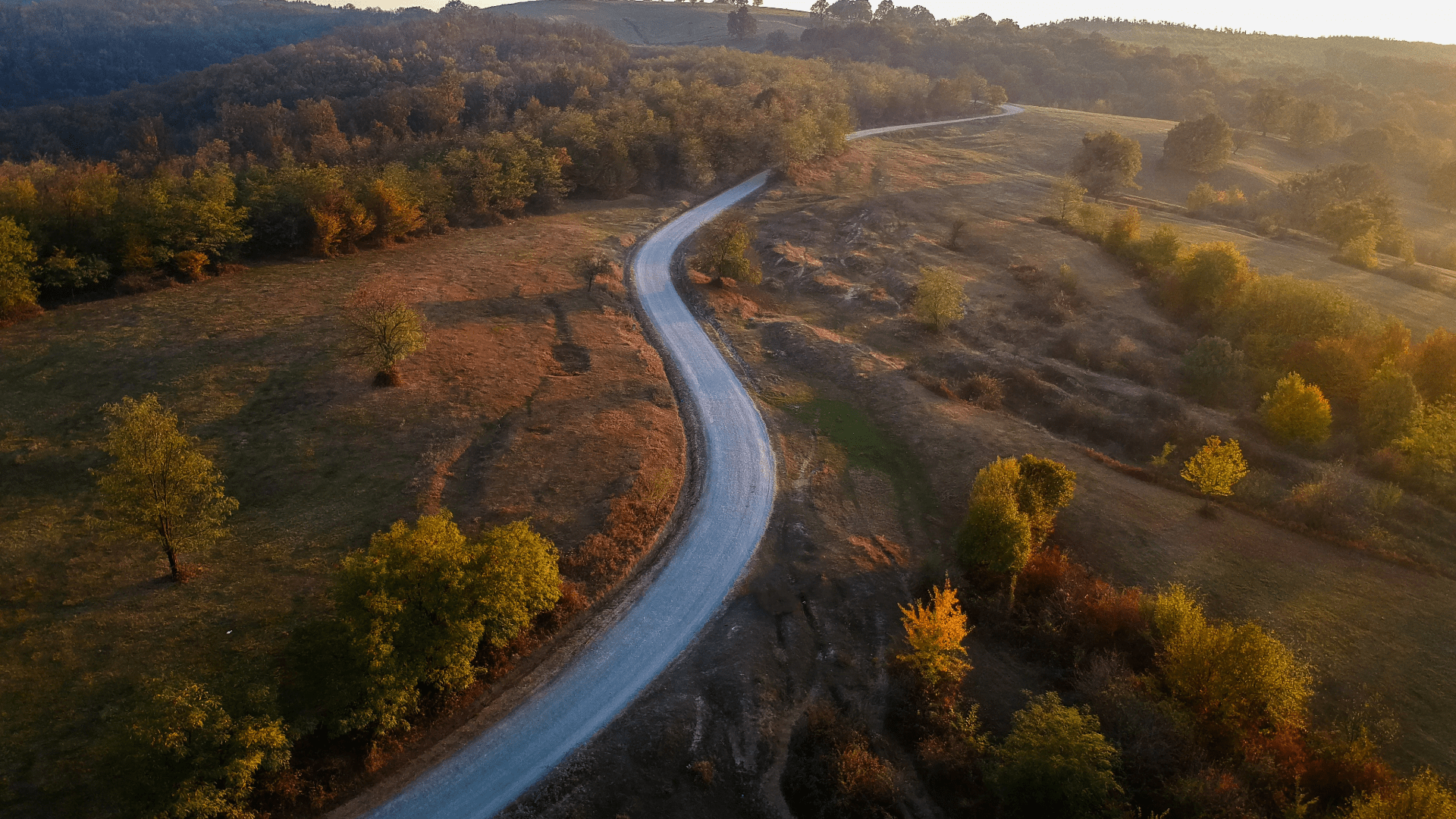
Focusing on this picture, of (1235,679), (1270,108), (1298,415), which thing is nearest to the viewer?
(1235,679)

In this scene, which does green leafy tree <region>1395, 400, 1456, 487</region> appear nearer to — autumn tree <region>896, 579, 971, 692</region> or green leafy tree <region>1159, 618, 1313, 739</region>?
green leafy tree <region>1159, 618, 1313, 739</region>

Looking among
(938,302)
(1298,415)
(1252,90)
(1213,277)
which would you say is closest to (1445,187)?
(1252,90)

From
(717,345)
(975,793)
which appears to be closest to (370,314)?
(717,345)

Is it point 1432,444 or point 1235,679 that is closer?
point 1235,679

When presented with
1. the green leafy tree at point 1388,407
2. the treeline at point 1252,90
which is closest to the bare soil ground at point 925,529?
the green leafy tree at point 1388,407

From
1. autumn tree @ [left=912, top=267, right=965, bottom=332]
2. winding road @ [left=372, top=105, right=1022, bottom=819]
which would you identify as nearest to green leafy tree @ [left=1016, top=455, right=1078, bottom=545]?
winding road @ [left=372, top=105, right=1022, bottom=819]

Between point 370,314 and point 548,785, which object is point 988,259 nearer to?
point 370,314

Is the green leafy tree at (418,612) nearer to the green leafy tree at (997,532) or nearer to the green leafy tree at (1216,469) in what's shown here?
the green leafy tree at (997,532)

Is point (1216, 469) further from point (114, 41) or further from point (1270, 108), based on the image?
point (114, 41)
